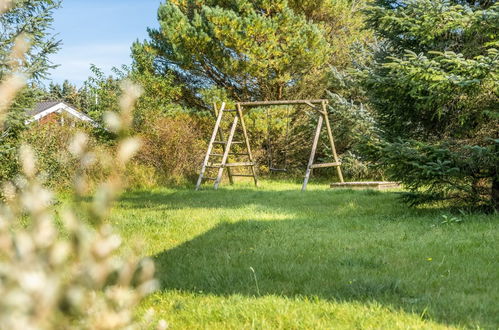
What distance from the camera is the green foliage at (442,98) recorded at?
18.8 feet

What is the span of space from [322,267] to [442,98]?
3300mm

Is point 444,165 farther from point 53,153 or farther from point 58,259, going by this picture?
point 53,153

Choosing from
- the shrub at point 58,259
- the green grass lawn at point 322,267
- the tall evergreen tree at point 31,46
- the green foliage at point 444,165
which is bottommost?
the green grass lawn at point 322,267

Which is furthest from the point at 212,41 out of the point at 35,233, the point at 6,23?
the point at 35,233

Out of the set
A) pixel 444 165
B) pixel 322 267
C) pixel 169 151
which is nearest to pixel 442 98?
pixel 444 165

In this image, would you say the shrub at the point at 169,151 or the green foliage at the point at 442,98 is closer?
the green foliage at the point at 442,98

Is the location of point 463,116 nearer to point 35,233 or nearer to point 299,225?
point 299,225

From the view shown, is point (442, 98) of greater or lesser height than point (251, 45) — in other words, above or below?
below

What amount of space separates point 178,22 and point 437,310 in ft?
45.9

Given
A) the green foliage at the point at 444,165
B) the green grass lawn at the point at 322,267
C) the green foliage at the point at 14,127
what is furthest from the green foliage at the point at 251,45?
the green foliage at the point at 444,165

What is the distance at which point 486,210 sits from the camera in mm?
6391

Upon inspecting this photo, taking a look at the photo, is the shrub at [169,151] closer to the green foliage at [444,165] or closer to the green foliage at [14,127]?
the green foliage at [14,127]

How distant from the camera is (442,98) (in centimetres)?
598

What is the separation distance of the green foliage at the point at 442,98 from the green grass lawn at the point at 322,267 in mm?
610
